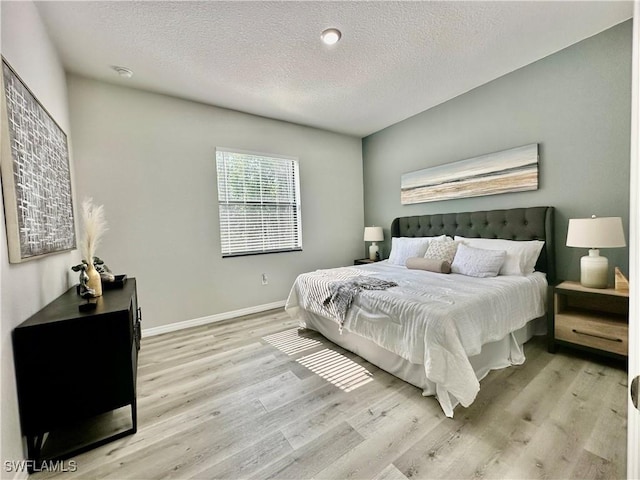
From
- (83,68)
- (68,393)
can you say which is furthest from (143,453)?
(83,68)

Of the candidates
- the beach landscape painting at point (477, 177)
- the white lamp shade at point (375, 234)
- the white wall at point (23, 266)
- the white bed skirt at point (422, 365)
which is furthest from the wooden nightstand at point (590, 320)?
the white wall at point (23, 266)

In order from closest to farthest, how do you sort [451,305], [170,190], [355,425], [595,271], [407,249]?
1. [355,425]
2. [451,305]
3. [595,271]
4. [170,190]
5. [407,249]

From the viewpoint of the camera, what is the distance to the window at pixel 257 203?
359 cm

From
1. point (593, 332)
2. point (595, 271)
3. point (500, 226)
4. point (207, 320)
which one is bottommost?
point (207, 320)

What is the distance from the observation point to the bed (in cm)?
173

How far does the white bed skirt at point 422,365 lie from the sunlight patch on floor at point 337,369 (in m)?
0.14

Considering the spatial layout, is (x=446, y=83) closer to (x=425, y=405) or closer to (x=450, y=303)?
(x=450, y=303)

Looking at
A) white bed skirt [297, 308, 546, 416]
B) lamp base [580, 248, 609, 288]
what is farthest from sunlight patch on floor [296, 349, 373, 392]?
lamp base [580, 248, 609, 288]

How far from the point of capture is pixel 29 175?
1.54m

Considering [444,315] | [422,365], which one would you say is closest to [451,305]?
[444,315]

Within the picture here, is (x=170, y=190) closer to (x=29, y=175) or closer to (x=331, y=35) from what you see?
(x=29, y=175)

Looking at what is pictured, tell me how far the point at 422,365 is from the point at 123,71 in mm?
3626

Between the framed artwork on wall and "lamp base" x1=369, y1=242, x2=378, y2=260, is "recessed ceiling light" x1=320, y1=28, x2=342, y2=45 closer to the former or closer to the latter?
the framed artwork on wall

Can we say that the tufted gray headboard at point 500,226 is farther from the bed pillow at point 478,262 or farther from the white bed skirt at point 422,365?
the white bed skirt at point 422,365
